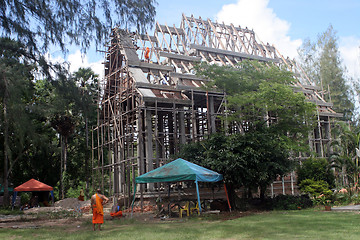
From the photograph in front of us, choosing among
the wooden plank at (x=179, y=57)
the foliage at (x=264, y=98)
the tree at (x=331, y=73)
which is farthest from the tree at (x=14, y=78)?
the tree at (x=331, y=73)

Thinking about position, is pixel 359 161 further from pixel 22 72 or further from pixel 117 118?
pixel 22 72

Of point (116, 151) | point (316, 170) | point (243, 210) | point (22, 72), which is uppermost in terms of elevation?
point (22, 72)

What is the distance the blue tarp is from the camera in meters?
14.4

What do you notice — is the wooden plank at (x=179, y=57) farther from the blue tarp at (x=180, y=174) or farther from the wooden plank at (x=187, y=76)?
the blue tarp at (x=180, y=174)

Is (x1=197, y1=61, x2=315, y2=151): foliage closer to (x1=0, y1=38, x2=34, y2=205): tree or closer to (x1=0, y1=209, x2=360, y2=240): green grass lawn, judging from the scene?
(x1=0, y1=209, x2=360, y2=240): green grass lawn

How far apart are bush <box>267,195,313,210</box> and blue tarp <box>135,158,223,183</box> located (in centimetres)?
407

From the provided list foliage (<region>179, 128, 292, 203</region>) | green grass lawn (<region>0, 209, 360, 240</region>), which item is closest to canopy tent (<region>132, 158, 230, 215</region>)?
foliage (<region>179, 128, 292, 203</region>)

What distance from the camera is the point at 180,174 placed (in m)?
14.6

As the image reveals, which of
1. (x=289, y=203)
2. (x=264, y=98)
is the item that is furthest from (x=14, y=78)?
(x=289, y=203)

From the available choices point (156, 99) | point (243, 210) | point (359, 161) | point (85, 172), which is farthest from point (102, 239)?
point (85, 172)

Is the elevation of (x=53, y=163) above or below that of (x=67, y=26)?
below

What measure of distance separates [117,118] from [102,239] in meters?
15.1

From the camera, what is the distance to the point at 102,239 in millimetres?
9688

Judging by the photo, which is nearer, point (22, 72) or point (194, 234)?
point (194, 234)
